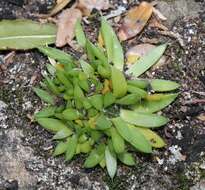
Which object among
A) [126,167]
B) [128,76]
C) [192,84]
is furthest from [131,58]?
[126,167]

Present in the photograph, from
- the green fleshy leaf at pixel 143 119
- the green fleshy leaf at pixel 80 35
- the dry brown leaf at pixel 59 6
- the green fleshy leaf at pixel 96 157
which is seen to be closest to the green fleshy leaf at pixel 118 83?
the green fleshy leaf at pixel 143 119

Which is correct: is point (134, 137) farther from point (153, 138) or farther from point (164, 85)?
point (164, 85)

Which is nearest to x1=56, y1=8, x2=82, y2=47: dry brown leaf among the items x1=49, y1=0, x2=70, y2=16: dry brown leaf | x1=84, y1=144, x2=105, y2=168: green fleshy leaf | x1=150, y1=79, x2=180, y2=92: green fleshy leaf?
x1=49, y1=0, x2=70, y2=16: dry brown leaf

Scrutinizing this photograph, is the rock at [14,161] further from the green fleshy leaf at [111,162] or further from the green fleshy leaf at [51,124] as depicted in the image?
the green fleshy leaf at [111,162]

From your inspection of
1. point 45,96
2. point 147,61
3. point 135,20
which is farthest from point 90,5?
point 45,96

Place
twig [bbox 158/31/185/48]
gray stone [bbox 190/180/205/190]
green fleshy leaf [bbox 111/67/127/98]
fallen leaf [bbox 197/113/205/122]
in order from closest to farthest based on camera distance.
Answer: green fleshy leaf [bbox 111/67/127/98] → gray stone [bbox 190/180/205/190] → fallen leaf [bbox 197/113/205/122] → twig [bbox 158/31/185/48]

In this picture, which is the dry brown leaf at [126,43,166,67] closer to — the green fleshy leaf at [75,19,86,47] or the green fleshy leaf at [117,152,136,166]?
the green fleshy leaf at [75,19,86,47]
